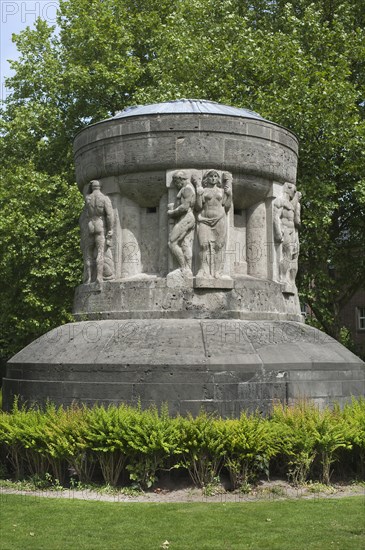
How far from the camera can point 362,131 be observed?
20922mm

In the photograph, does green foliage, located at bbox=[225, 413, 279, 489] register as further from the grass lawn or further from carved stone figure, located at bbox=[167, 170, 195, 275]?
carved stone figure, located at bbox=[167, 170, 195, 275]

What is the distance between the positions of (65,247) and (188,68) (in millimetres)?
7121

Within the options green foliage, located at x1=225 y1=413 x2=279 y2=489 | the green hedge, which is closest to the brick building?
the green hedge

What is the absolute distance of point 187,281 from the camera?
38.3 ft

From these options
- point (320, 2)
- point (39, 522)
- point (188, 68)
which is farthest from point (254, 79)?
point (39, 522)

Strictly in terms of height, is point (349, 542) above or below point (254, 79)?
below

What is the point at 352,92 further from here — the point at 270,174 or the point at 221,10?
the point at 270,174

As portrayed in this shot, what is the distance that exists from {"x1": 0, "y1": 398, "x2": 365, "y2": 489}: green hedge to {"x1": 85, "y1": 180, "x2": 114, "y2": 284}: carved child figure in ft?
11.3

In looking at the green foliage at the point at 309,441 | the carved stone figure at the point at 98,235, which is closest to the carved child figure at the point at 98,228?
the carved stone figure at the point at 98,235

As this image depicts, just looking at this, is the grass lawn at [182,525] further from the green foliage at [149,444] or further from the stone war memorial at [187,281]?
the stone war memorial at [187,281]

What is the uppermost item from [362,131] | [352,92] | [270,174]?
[352,92]

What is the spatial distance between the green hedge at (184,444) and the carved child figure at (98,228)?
11.3ft

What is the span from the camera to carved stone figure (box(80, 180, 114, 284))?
12.5 m

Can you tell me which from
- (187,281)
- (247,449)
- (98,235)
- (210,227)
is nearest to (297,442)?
(247,449)
